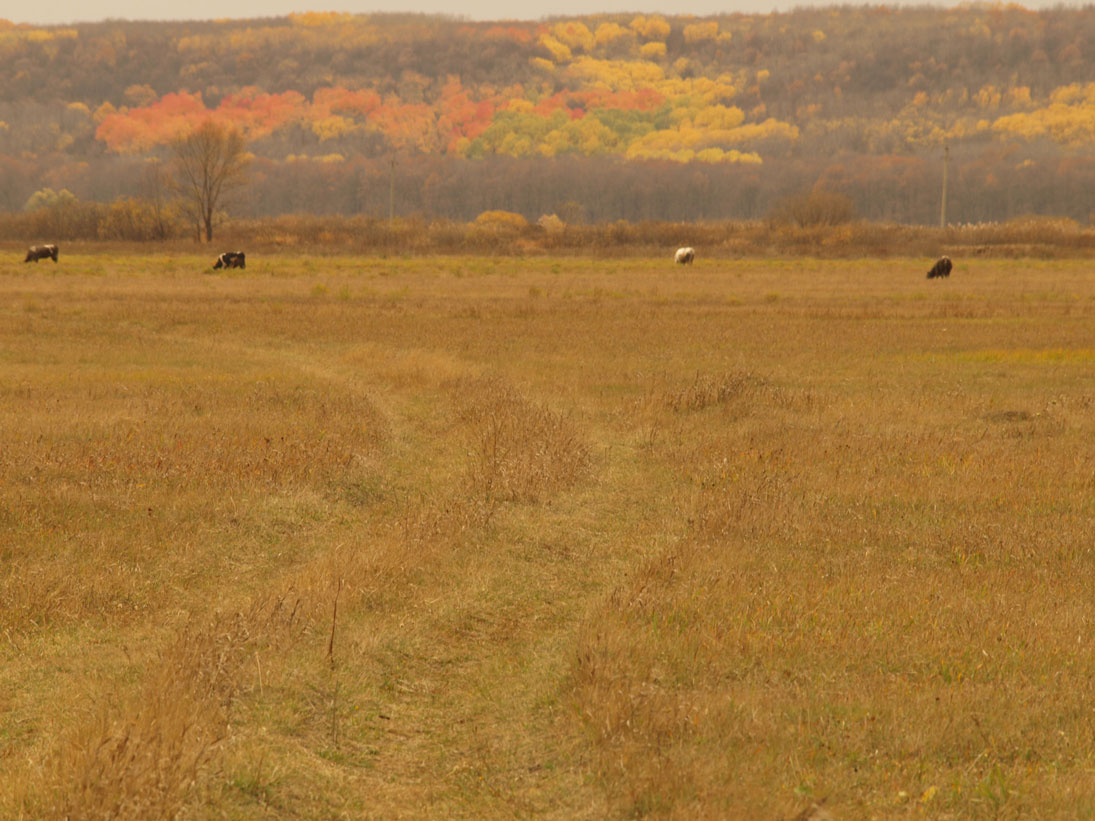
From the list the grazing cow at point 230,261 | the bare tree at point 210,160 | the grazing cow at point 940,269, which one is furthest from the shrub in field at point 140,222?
the grazing cow at point 940,269

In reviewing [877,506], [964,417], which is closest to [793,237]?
[964,417]

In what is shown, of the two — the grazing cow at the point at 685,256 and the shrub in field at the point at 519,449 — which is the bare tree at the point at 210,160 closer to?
the grazing cow at the point at 685,256

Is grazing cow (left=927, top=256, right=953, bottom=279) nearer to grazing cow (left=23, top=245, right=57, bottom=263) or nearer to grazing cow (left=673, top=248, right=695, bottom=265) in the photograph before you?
grazing cow (left=673, top=248, right=695, bottom=265)

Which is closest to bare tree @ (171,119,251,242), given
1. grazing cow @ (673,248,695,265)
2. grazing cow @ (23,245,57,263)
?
grazing cow @ (23,245,57,263)

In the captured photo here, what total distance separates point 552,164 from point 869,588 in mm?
170765

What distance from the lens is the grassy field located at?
5207mm

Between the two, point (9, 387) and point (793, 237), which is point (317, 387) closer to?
point (9, 387)

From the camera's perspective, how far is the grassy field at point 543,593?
5.21m

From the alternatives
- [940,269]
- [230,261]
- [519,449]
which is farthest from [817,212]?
[519,449]

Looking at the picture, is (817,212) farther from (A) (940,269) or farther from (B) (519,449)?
(B) (519,449)

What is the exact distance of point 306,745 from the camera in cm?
564

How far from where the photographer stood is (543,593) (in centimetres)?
812

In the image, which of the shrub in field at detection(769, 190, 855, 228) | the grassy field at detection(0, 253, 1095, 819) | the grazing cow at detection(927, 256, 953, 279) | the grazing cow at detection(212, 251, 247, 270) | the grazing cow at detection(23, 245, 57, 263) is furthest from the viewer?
the shrub in field at detection(769, 190, 855, 228)

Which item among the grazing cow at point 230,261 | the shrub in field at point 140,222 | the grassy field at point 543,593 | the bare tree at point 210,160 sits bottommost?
the grassy field at point 543,593
